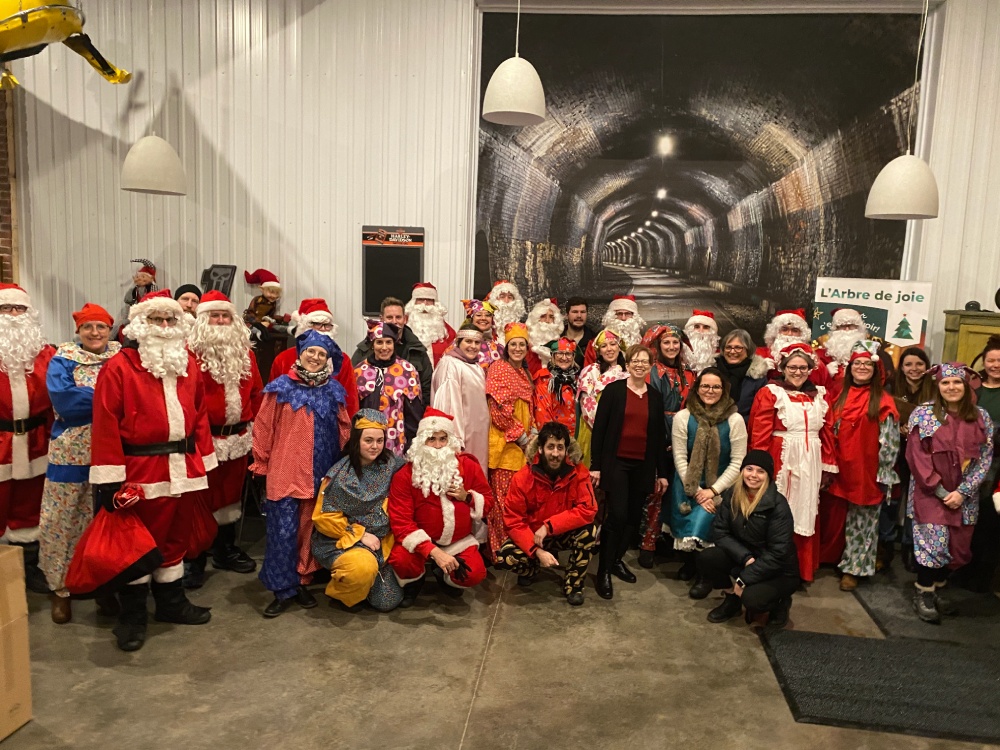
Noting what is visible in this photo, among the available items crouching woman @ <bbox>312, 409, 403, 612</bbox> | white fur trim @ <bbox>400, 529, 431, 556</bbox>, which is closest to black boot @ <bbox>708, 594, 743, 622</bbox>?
white fur trim @ <bbox>400, 529, 431, 556</bbox>

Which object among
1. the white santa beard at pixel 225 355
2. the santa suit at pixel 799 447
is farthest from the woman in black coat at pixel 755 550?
the white santa beard at pixel 225 355

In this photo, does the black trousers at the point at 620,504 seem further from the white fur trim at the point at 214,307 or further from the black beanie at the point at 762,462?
A: the white fur trim at the point at 214,307

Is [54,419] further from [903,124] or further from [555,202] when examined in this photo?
[903,124]

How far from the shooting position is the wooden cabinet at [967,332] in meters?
5.66

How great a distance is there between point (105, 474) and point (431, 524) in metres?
1.68

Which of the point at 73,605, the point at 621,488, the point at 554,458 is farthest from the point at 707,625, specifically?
the point at 73,605

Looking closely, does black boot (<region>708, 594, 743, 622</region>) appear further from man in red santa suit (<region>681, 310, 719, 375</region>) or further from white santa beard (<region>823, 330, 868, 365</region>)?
white santa beard (<region>823, 330, 868, 365</region>)

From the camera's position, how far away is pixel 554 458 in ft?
14.2

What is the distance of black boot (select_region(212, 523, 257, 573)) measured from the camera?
4742 millimetres

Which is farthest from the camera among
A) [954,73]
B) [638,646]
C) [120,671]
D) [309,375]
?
[954,73]

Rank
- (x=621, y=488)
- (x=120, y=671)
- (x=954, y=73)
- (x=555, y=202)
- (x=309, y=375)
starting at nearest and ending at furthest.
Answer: (x=120, y=671)
(x=309, y=375)
(x=621, y=488)
(x=954, y=73)
(x=555, y=202)

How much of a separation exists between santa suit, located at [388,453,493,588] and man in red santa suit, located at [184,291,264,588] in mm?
1091

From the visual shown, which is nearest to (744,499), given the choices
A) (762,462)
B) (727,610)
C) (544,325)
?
(762,462)

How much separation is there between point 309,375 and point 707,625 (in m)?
2.63
